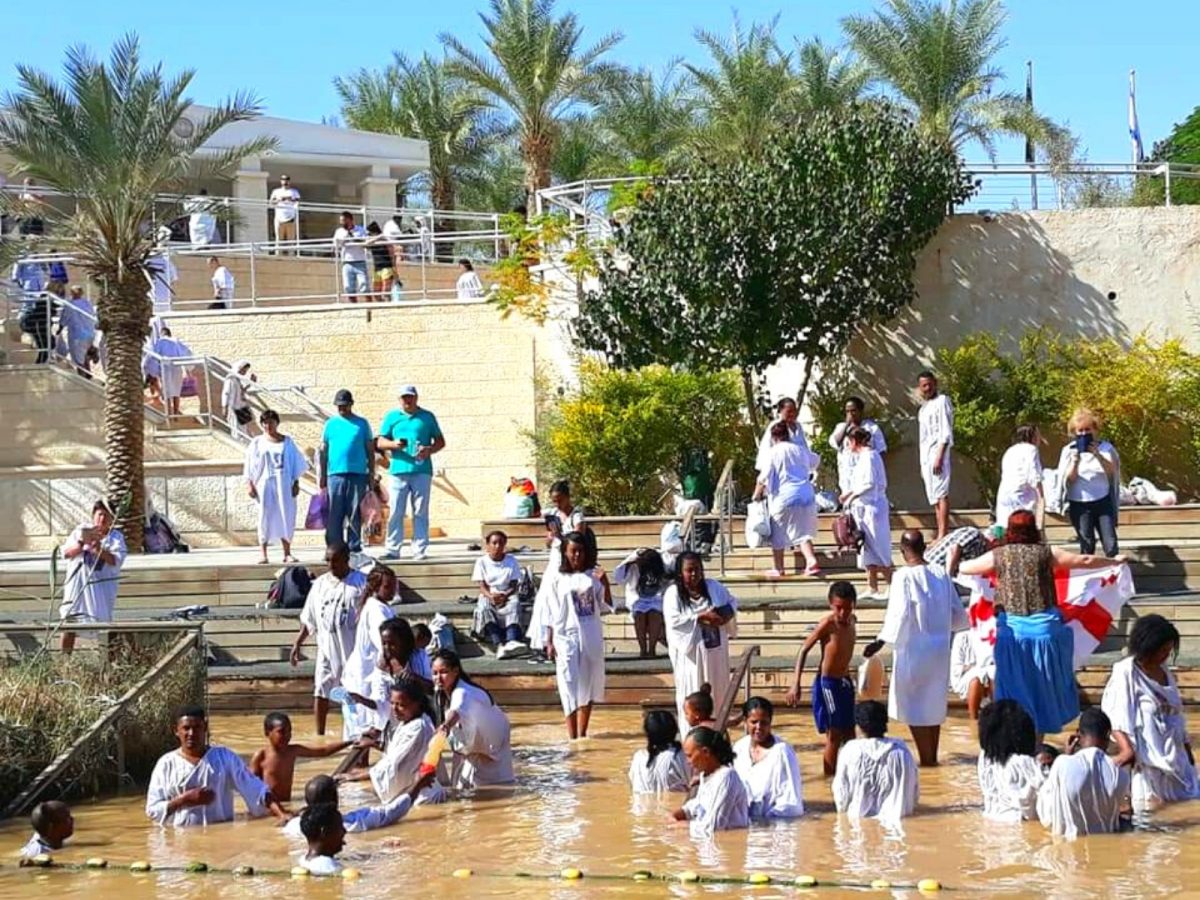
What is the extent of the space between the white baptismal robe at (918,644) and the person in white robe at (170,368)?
14645mm

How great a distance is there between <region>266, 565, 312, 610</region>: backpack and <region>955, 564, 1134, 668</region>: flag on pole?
6.40 m

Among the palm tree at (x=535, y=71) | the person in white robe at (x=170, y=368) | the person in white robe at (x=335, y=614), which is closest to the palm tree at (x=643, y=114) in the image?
the palm tree at (x=535, y=71)

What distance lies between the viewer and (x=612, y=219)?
2338cm

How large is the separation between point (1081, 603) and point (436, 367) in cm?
1396

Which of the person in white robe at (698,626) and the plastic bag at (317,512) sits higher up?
the plastic bag at (317,512)

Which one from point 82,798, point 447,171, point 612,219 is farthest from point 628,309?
point 447,171

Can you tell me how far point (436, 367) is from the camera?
26797 millimetres

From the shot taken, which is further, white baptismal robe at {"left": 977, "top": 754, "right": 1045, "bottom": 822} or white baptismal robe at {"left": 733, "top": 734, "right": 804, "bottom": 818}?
white baptismal robe at {"left": 733, "top": 734, "right": 804, "bottom": 818}

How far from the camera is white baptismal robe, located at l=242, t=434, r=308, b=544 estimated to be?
1967cm

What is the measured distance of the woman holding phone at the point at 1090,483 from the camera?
54.2ft

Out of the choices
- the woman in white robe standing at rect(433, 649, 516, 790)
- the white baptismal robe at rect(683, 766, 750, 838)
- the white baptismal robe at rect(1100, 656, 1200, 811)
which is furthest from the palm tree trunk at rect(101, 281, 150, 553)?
the white baptismal robe at rect(1100, 656, 1200, 811)

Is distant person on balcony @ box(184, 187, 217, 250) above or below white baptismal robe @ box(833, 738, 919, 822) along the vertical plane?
above

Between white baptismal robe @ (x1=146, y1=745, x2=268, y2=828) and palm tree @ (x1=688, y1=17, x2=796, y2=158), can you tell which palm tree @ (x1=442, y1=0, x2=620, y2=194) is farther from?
white baptismal robe @ (x1=146, y1=745, x2=268, y2=828)

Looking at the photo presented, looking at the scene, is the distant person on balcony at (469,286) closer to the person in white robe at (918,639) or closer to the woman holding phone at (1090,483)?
the woman holding phone at (1090,483)
